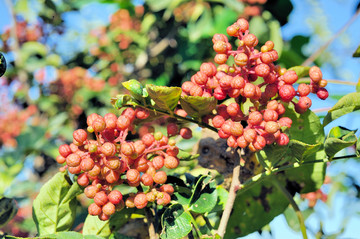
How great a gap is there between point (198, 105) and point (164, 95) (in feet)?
0.24

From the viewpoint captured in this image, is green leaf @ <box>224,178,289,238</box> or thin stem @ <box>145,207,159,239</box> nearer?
thin stem @ <box>145,207,159,239</box>

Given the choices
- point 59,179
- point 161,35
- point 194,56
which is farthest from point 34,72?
point 59,179

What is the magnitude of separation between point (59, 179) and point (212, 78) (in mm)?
418

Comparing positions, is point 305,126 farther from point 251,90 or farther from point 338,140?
point 251,90

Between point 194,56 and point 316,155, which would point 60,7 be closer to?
point 194,56

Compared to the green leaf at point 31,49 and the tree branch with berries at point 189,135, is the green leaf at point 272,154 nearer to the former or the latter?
the tree branch with berries at point 189,135

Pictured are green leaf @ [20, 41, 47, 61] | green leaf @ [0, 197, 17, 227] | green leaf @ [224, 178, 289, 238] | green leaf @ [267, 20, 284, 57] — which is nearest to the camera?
green leaf @ [0, 197, 17, 227]

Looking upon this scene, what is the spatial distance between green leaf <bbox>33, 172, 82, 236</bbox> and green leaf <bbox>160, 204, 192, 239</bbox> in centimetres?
Answer: 25

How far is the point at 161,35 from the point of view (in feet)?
10.3

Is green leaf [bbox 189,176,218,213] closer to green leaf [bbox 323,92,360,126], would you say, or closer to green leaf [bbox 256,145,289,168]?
green leaf [bbox 256,145,289,168]

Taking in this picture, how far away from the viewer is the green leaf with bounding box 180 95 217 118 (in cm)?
77

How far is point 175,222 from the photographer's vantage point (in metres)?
0.78

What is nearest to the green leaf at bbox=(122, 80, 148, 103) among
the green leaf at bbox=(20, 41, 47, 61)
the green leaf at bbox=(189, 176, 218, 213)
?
the green leaf at bbox=(189, 176, 218, 213)

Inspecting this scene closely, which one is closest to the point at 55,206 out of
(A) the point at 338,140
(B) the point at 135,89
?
(B) the point at 135,89
